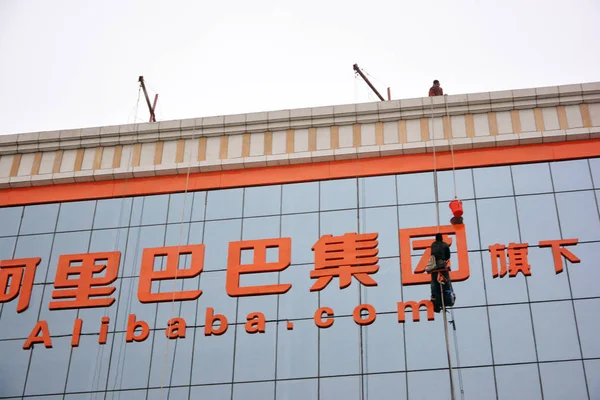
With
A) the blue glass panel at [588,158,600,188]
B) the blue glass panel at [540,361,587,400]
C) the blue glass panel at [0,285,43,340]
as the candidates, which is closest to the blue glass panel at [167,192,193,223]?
the blue glass panel at [0,285,43,340]

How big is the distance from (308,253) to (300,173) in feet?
6.52

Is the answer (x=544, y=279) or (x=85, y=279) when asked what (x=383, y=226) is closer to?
(x=544, y=279)

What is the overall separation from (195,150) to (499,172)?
6.57 m

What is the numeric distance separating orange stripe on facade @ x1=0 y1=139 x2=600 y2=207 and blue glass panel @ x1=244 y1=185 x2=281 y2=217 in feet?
0.54

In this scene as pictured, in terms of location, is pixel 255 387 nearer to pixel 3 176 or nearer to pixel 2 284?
pixel 2 284

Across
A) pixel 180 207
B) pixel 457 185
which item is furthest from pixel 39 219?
pixel 457 185

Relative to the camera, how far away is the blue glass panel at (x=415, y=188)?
19828 mm

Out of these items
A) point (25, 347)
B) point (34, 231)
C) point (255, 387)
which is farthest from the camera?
point (34, 231)

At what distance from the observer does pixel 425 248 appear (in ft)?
62.8

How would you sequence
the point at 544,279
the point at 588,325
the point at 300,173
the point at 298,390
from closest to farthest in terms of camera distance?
the point at 588,325 → the point at 298,390 → the point at 544,279 → the point at 300,173

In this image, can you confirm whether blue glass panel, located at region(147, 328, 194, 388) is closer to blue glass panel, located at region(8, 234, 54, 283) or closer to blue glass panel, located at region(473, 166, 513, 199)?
blue glass panel, located at region(8, 234, 54, 283)

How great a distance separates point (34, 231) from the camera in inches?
827

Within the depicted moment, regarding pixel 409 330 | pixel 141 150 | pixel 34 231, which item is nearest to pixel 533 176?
pixel 409 330

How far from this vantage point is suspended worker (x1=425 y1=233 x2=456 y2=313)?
17.1 m
